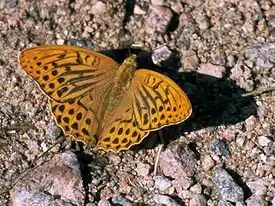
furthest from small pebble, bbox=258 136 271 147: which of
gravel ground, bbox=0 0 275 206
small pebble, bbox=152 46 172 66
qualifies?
small pebble, bbox=152 46 172 66

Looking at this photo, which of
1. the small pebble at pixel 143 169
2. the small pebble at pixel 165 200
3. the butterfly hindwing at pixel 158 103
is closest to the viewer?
the butterfly hindwing at pixel 158 103

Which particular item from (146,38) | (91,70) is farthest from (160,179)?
(146,38)

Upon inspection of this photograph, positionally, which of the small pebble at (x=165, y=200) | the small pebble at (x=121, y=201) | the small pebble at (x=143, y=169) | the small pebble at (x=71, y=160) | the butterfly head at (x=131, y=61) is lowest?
the small pebble at (x=121, y=201)

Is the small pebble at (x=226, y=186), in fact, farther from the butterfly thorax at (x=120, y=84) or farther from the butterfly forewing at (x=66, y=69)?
the butterfly forewing at (x=66, y=69)

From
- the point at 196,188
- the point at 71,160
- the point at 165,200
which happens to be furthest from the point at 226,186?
the point at 71,160

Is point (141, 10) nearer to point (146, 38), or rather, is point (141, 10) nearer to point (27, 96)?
point (146, 38)

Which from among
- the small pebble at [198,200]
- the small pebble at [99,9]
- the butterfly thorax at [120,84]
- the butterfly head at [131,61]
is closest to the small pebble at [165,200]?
the small pebble at [198,200]

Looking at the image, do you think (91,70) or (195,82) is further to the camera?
(195,82)
